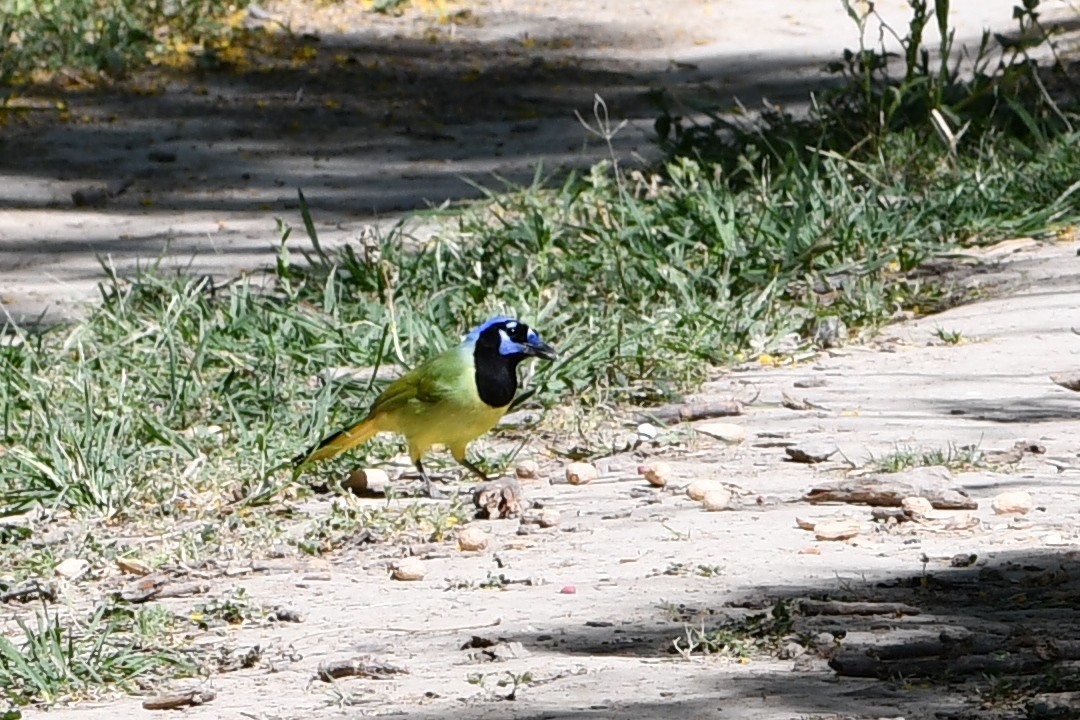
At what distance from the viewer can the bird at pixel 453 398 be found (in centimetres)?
479

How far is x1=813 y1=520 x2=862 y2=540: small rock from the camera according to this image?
424cm

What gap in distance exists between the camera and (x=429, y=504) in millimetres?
4883

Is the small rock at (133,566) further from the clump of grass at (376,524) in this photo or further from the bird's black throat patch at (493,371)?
the bird's black throat patch at (493,371)

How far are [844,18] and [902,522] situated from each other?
10.4m

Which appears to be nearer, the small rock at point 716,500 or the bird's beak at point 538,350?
the small rock at point 716,500

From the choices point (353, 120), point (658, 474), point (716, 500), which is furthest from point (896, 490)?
point (353, 120)

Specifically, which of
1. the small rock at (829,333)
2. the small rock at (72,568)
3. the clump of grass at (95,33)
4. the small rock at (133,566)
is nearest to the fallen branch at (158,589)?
the small rock at (133,566)

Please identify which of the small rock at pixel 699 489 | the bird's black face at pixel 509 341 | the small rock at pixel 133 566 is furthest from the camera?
the bird's black face at pixel 509 341

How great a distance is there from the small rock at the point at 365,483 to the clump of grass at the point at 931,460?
126 cm

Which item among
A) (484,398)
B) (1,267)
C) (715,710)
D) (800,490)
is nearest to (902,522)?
(800,490)

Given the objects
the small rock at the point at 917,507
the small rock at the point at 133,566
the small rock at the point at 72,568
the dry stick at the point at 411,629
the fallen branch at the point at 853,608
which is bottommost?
the small rock at the point at 72,568

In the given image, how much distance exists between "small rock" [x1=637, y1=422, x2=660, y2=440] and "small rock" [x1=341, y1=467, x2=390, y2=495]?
2.53 ft

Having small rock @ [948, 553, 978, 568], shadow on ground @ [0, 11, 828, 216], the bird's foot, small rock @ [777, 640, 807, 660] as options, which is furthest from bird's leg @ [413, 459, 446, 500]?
shadow on ground @ [0, 11, 828, 216]

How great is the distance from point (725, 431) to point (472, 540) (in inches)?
44.9
